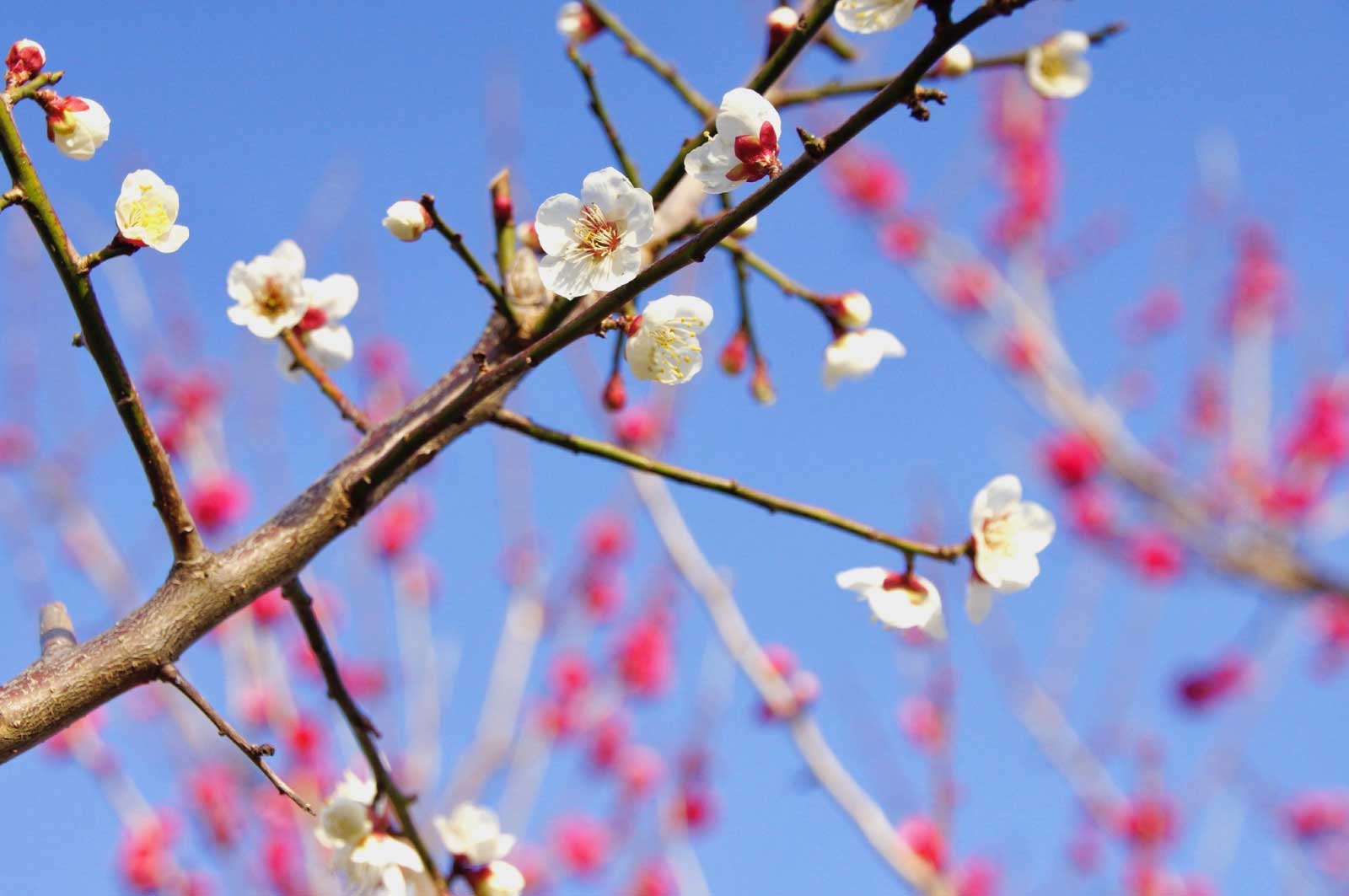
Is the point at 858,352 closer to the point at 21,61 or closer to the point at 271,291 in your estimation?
the point at 271,291

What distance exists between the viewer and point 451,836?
1.38 m

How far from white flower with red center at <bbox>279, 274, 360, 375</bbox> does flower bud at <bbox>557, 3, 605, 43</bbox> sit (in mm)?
755

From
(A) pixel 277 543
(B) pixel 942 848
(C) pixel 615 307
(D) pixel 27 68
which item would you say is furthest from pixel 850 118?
(B) pixel 942 848

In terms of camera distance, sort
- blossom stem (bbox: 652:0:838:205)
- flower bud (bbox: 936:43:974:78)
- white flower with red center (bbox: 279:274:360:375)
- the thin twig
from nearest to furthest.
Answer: blossom stem (bbox: 652:0:838:205), white flower with red center (bbox: 279:274:360:375), flower bud (bbox: 936:43:974:78), the thin twig

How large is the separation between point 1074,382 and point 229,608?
12.2 ft

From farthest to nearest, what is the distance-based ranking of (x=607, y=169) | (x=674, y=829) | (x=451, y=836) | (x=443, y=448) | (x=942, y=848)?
(x=674, y=829) < (x=942, y=848) < (x=451, y=836) < (x=443, y=448) < (x=607, y=169)

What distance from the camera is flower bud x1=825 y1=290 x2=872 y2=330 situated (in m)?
1.46

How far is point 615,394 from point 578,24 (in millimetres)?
888

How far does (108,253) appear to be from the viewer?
961mm

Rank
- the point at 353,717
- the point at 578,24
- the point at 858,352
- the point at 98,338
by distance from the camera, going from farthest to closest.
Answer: the point at 578,24
the point at 858,352
the point at 353,717
the point at 98,338

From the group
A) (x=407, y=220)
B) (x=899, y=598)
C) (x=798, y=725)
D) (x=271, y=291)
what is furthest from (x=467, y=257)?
(x=798, y=725)

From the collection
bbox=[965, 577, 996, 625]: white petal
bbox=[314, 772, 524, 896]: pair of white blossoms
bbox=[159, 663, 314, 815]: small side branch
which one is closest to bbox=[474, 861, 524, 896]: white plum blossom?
bbox=[314, 772, 524, 896]: pair of white blossoms

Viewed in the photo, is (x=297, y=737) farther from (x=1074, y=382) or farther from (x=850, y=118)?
(x=850, y=118)

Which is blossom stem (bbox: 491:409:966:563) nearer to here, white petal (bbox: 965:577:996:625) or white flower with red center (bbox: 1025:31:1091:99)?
white petal (bbox: 965:577:996:625)
